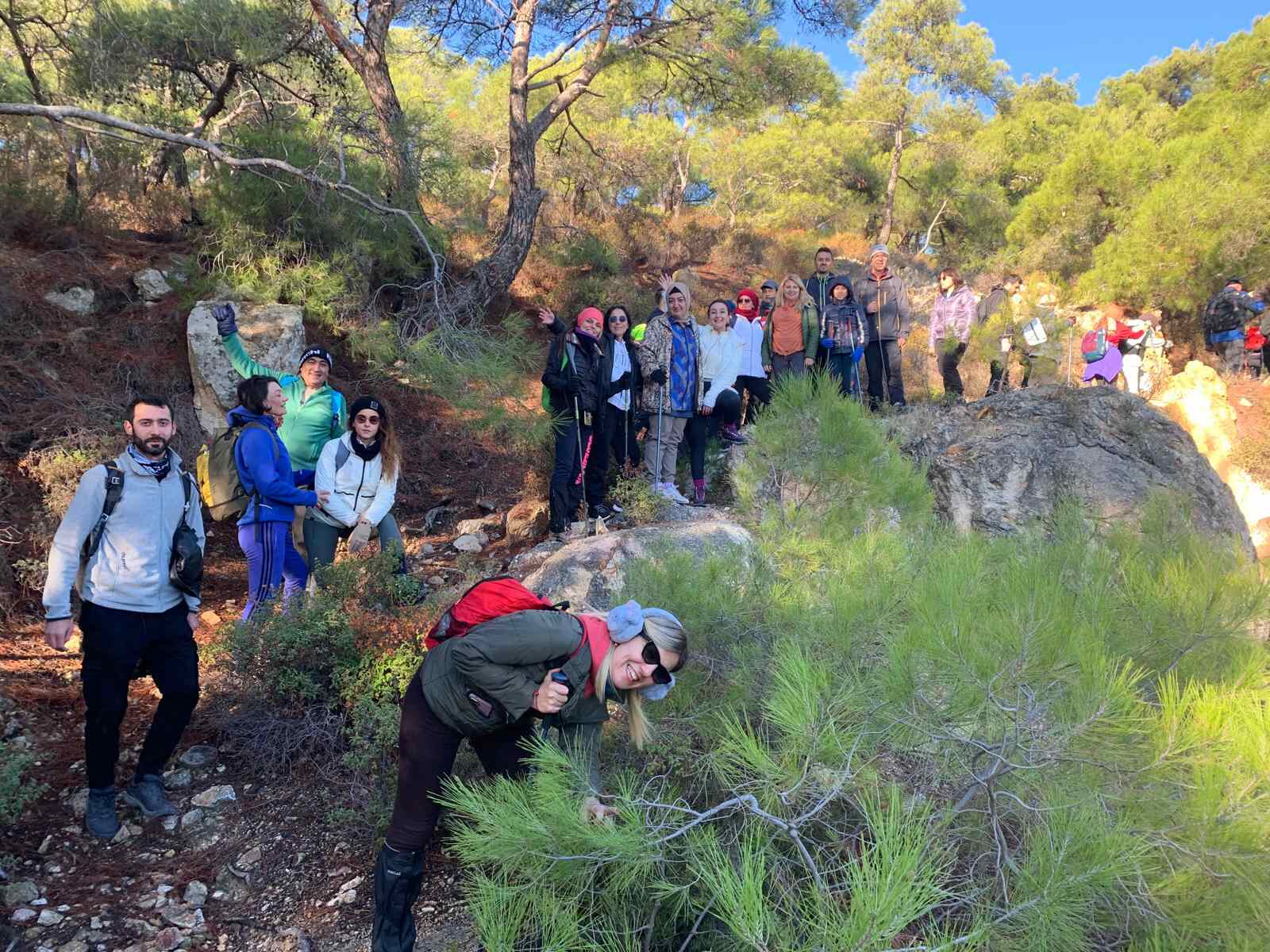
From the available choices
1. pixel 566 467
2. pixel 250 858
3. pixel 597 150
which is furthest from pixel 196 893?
pixel 597 150

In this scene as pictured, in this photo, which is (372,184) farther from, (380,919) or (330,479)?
(380,919)

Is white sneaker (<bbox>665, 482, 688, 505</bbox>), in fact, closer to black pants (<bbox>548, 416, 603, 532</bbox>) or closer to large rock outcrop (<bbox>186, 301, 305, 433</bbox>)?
black pants (<bbox>548, 416, 603, 532</bbox>)

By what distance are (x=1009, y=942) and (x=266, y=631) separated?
3436 millimetres

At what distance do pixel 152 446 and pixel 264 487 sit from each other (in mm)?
980

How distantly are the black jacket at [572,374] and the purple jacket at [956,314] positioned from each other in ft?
13.3

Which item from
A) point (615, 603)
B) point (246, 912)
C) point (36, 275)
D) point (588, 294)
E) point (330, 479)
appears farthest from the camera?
point (588, 294)

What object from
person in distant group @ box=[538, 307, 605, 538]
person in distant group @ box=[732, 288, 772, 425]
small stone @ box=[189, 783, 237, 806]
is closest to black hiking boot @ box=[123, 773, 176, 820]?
small stone @ box=[189, 783, 237, 806]

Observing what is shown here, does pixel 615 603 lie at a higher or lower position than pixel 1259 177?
lower

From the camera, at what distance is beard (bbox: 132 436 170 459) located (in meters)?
2.97

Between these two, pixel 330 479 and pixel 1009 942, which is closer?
pixel 1009 942

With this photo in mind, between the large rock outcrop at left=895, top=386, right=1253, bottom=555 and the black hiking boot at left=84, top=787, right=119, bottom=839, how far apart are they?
537 cm

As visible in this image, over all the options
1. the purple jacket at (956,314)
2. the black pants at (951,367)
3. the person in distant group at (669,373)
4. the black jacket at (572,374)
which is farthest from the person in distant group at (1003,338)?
the black jacket at (572,374)

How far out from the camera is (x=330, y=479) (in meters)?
4.25

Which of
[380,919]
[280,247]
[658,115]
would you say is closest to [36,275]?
[280,247]
